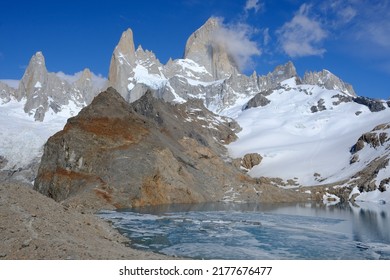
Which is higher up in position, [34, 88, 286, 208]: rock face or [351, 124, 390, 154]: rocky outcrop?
[351, 124, 390, 154]: rocky outcrop

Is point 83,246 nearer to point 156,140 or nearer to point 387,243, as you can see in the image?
point 387,243

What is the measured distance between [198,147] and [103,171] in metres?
53.5

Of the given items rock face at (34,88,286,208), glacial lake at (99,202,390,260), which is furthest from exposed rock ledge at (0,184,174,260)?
rock face at (34,88,286,208)

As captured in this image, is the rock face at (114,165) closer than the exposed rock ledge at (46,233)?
No

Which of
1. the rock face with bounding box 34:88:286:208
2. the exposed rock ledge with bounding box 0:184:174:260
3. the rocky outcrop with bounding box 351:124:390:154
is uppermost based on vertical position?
the rocky outcrop with bounding box 351:124:390:154

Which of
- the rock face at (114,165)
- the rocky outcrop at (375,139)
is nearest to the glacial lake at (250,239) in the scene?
the rock face at (114,165)

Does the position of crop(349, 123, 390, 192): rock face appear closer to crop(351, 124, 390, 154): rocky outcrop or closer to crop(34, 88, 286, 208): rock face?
crop(351, 124, 390, 154): rocky outcrop

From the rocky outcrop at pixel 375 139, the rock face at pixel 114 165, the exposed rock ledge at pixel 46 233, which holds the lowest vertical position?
the exposed rock ledge at pixel 46 233

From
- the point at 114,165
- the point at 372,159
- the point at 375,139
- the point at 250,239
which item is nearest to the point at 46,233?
the point at 250,239

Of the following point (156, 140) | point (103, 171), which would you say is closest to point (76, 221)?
point (103, 171)

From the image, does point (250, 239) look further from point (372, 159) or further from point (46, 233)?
point (372, 159)

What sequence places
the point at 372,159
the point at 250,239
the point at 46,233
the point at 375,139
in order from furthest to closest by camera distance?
the point at 375,139 → the point at 372,159 → the point at 250,239 → the point at 46,233

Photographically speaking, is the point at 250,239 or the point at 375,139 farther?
the point at 375,139

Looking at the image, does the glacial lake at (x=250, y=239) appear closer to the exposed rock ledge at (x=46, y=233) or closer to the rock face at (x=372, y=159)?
the exposed rock ledge at (x=46, y=233)
